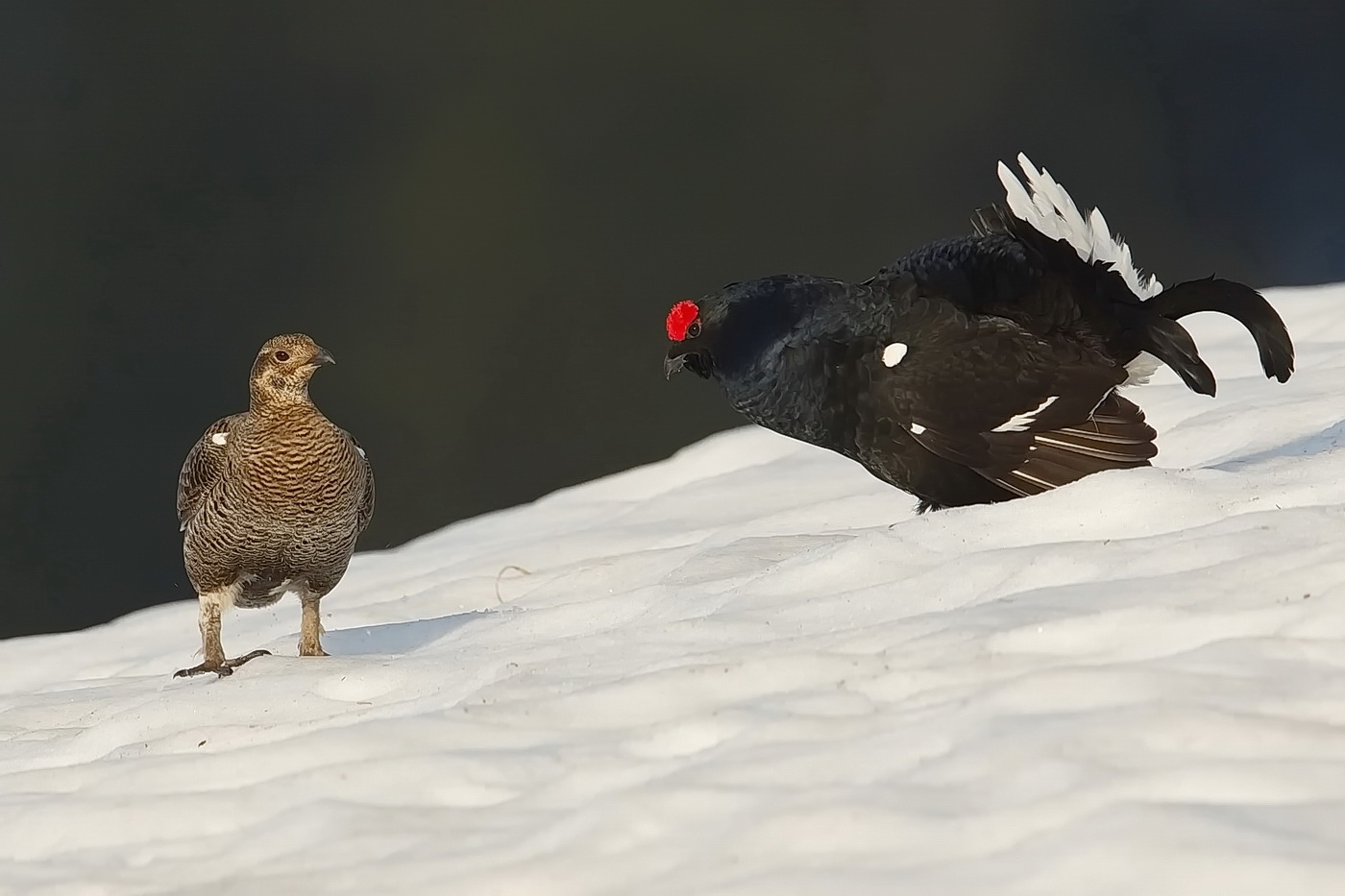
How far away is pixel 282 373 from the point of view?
14.6 feet

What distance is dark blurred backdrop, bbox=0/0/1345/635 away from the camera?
1759cm

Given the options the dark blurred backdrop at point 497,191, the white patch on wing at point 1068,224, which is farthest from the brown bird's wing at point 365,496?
the dark blurred backdrop at point 497,191

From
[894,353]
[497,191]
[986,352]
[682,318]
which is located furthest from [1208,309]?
[497,191]

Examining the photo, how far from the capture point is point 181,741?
10.3 feet

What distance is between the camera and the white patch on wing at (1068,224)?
4.68 meters

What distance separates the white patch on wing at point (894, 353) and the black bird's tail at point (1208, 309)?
0.68 m

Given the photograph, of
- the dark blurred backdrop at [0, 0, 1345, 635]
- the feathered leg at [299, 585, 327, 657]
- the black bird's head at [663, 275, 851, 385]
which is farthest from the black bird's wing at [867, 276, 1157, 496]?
the dark blurred backdrop at [0, 0, 1345, 635]

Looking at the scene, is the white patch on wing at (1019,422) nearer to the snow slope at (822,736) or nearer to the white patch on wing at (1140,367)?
the white patch on wing at (1140,367)

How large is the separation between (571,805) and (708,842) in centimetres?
29

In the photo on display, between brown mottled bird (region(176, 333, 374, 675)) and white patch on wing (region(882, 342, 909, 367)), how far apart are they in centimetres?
140

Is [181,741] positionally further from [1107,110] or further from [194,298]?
[1107,110]

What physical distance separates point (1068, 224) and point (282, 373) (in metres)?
2.11

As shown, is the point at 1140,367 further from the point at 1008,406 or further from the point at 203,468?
the point at 203,468

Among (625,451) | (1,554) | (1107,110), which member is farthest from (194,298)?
(1107,110)
